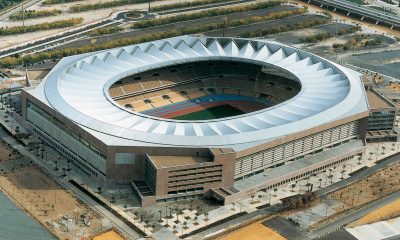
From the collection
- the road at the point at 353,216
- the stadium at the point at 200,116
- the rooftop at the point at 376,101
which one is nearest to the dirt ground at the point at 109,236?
the stadium at the point at 200,116

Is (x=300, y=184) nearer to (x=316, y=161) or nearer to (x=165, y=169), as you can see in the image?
(x=316, y=161)

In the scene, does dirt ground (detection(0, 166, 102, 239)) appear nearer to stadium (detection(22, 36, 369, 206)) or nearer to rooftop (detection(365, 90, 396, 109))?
stadium (detection(22, 36, 369, 206))

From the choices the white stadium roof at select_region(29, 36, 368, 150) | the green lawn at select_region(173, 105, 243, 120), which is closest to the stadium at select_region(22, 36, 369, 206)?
the white stadium roof at select_region(29, 36, 368, 150)

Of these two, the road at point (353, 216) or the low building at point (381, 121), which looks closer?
the road at point (353, 216)

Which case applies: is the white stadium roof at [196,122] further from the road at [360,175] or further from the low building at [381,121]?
the road at [360,175]

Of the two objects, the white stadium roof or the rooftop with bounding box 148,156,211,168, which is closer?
the rooftop with bounding box 148,156,211,168

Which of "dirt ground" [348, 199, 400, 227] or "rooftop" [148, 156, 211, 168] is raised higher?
"rooftop" [148, 156, 211, 168]
